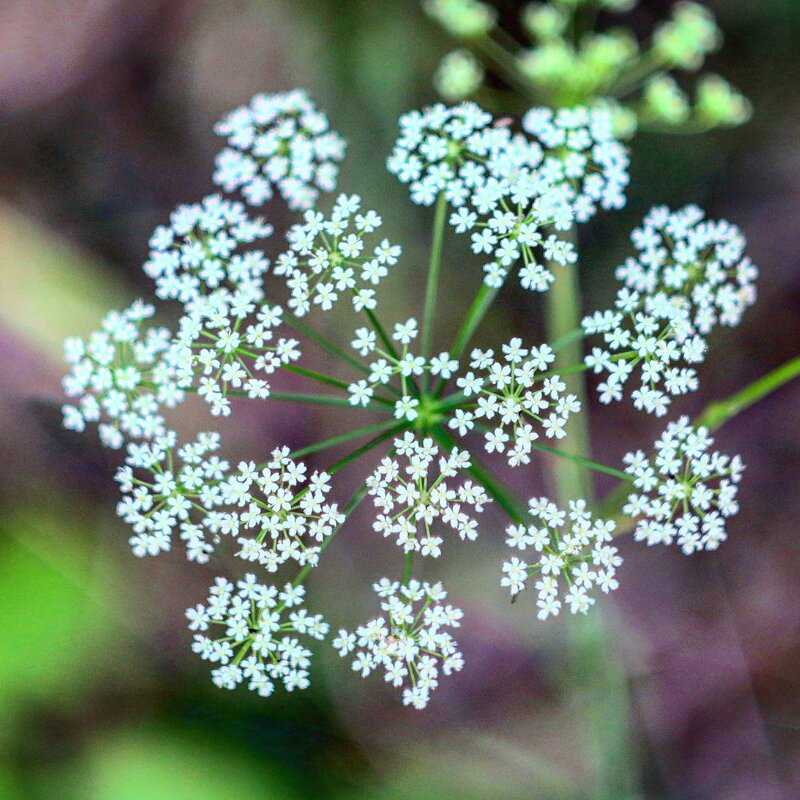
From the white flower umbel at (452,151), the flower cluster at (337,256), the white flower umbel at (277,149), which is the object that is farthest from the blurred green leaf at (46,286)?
the white flower umbel at (452,151)

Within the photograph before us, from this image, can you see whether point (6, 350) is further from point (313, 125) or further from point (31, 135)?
point (313, 125)

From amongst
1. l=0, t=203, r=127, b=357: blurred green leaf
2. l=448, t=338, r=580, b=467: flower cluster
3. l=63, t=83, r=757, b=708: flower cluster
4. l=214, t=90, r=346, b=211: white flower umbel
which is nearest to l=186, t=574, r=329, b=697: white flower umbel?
l=63, t=83, r=757, b=708: flower cluster

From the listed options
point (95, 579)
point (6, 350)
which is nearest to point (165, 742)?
point (95, 579)

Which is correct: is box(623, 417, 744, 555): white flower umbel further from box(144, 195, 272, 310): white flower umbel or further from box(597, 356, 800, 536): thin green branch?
box(144, 195, 272, 310): white flower umbel

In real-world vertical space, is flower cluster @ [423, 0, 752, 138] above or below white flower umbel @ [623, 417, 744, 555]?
above

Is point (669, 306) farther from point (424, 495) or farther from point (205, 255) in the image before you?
point (205, 255)

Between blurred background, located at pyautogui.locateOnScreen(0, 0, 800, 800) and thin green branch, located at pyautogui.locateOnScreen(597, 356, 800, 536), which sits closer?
thin green branch, located at pyautogui.locateOnScreen(597, 356, 800, 536)

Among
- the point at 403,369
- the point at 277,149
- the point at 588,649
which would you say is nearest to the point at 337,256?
the point at 403,369
